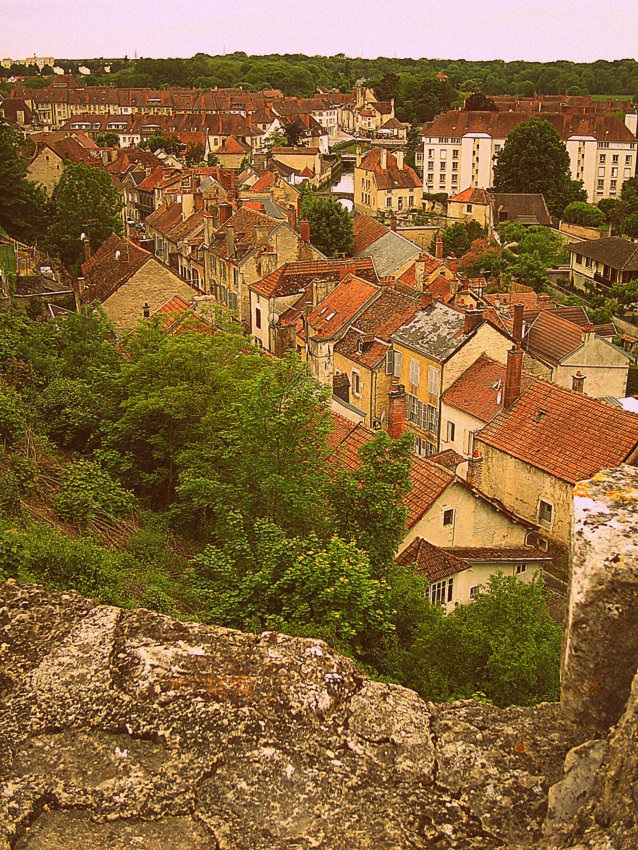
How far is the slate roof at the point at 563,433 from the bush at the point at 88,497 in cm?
1490

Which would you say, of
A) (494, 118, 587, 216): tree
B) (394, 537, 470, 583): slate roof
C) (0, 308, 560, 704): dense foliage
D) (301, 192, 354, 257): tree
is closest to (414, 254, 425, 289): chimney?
(301, 192, 354, 257): tree

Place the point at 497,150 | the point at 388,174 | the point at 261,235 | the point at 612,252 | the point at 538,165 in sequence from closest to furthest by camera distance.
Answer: the point at 261,235 → the point at 612,252 → the point at 538,165 → the point at 388,174 → the point at 497,150

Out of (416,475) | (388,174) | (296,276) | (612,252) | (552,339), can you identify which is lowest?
(612,252)

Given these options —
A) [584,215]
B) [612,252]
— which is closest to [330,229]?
[612,252]

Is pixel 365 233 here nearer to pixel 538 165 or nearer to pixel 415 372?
pixel 415 372

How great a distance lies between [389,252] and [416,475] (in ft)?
132

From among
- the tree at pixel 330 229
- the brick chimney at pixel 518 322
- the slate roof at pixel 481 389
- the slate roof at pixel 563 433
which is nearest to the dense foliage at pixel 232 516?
the slate roof at pixel 563 433

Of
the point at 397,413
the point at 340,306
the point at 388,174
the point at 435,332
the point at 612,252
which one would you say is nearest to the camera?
the point at 397,413

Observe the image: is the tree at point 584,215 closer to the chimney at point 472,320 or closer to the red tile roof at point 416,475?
→ the chimney at point 472,320

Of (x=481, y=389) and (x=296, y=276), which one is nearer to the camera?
(x=481, y=389)

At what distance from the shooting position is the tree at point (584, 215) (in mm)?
91188

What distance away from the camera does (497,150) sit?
11150 centimetres

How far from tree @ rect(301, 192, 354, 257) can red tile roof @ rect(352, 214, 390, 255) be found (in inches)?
40.1

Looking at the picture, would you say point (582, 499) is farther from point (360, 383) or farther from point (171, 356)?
point (360, 383)
